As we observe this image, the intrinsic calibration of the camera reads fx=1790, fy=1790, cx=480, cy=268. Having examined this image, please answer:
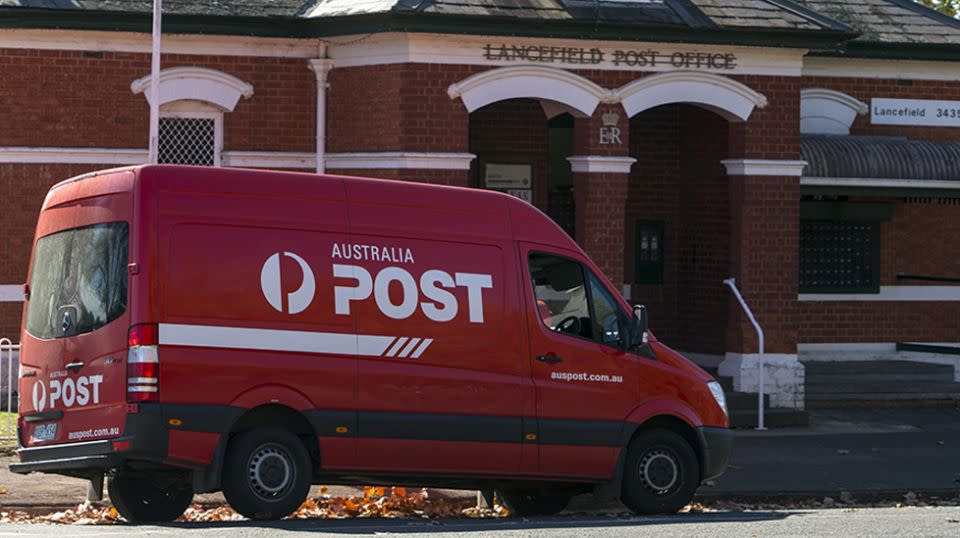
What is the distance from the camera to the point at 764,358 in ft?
67.0

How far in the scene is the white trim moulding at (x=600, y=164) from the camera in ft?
65.8

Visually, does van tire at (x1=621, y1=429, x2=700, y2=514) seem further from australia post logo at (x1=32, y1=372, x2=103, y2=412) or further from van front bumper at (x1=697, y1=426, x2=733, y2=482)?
australia post logo at (x1=32, y1=372, x2=103, y2=412)

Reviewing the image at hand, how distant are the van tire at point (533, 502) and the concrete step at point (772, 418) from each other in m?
5.95

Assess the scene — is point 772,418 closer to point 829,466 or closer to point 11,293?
point 829,466

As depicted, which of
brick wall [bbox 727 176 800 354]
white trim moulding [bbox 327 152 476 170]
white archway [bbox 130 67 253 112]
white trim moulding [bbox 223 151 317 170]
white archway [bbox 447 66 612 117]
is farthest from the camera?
white trim moulding [bbox 223 151 317 170]

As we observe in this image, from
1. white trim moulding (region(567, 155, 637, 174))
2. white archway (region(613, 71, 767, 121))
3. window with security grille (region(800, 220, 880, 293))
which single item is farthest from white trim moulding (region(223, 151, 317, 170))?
window with security grille (region(800, 220, 880, 293))

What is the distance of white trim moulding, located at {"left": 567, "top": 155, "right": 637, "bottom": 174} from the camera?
2005 cm

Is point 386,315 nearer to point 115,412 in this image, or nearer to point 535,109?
point 115,412

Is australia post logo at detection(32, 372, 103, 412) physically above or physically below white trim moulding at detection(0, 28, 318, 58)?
below

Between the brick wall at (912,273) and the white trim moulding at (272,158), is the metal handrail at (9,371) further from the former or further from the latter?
the brick wall at (912,273)

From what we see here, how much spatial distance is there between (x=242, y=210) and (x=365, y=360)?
1.35 metres

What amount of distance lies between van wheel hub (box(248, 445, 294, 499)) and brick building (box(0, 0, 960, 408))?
7798mm

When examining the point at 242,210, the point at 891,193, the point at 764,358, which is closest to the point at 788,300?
the point at 764,358

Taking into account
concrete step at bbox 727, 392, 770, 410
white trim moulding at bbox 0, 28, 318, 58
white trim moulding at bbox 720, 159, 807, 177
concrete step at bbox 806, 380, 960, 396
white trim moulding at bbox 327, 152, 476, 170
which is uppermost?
white trim moulding at bbox 0, 28, 318, 58
